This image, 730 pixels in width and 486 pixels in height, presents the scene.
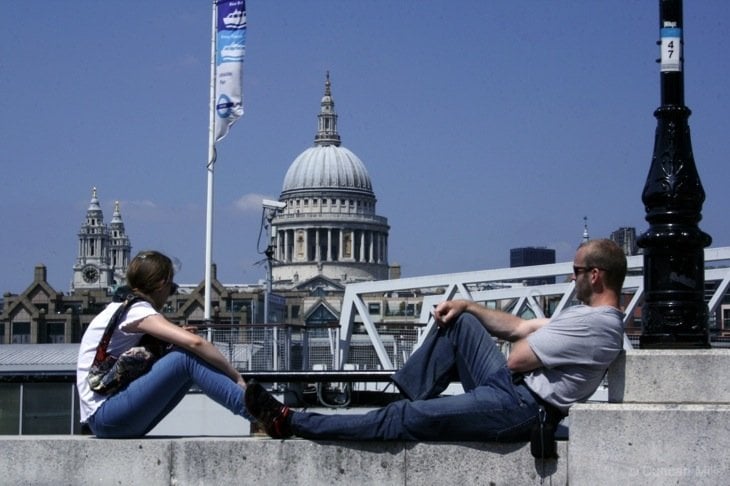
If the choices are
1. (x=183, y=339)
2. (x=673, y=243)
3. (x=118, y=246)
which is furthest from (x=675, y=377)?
(x=118, y=246)

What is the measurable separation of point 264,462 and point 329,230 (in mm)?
145458

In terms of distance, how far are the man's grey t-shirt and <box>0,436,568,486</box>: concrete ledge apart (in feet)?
0.80

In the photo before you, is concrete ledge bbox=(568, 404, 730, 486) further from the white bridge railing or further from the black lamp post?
the white bridge railing

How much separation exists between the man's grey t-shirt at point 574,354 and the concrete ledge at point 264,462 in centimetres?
24

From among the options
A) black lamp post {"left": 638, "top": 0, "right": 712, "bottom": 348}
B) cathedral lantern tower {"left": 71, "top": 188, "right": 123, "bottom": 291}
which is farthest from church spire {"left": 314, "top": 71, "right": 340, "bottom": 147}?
black lamp post {"left": 638, "top": 0, "right": 712, "bottom": 348}

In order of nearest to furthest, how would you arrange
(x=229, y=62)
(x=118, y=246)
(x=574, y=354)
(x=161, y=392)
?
1. (x=574, y=354)
2. (x=161, y=392)
3. (x=229, y=62)
4. (x=118, y=246)

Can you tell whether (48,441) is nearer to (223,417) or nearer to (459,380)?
(459,380)

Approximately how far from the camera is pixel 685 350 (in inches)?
232

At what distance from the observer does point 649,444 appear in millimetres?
5617

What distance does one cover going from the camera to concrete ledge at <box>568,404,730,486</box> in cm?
558

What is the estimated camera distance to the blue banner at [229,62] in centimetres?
2620

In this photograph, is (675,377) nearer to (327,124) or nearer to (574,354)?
(574,354)

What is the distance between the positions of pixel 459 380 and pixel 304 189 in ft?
502

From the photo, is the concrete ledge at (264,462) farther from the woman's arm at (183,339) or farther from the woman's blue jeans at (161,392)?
the woman's arm at (183,339)
